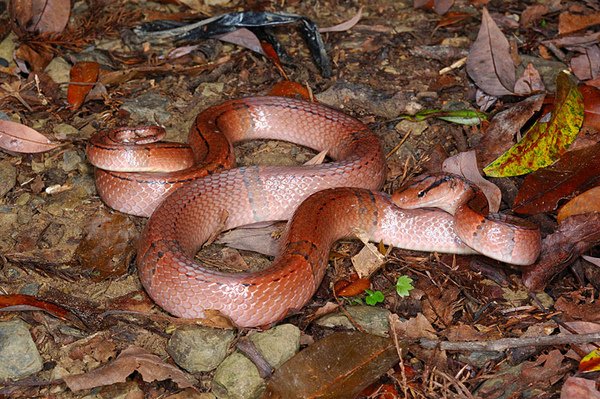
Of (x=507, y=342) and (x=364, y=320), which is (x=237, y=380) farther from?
(x=507, y=342)

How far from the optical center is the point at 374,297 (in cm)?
582

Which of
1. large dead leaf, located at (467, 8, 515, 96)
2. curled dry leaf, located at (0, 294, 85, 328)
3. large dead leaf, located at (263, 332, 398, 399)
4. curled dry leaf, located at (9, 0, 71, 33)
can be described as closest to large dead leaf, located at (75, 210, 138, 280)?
curled dry leaf, located at (0, 294, 85, 328)

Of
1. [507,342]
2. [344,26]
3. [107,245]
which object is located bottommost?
[107,245]

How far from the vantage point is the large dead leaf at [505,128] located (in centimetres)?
704

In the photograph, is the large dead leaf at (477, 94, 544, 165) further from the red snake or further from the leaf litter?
the red snake

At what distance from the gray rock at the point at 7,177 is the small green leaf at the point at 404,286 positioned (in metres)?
3.49

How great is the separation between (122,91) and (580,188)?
454 centimetres

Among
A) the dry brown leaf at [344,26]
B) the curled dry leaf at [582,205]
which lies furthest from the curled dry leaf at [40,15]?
the curled dry leaf at [582,205]

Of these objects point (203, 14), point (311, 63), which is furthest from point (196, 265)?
point (203, 14)

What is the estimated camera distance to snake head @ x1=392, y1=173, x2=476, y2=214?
6.19 meters

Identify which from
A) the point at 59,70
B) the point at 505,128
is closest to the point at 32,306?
the point at 59,70

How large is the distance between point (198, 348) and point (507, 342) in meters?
2.08

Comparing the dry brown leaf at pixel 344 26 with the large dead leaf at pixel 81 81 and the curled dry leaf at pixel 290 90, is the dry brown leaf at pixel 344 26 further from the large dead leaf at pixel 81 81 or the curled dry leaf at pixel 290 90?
the large dead leaf at pixel 81 81

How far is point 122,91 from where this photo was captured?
7973 millimetres
